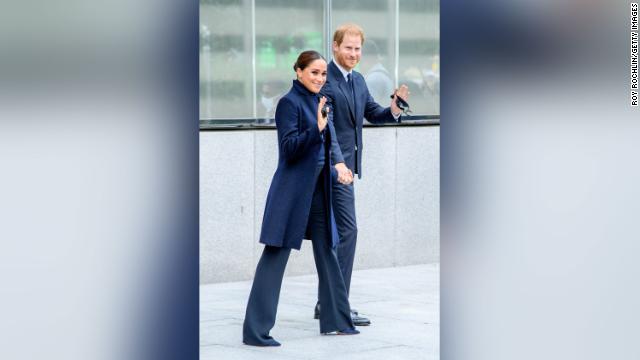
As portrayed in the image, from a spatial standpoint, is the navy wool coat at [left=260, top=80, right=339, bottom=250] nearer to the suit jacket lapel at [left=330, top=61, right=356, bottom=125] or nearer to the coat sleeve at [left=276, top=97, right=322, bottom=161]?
the coat sleeve at [left=276, top=97, right=322, bottom=161]

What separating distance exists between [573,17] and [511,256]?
30.9 inches

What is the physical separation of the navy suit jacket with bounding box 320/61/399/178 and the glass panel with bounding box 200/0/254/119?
2.30 meters

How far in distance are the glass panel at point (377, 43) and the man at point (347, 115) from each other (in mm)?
3044

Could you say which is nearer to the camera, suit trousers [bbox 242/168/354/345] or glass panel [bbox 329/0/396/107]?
suit trousers [bbox 242/168/354/345]

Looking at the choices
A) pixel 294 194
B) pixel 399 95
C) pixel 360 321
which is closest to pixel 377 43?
pixel 399 95

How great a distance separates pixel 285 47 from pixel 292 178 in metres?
3.61

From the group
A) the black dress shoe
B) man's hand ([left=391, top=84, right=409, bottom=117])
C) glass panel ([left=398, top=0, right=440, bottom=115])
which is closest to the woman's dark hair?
man's hand ([left=391, top=84, right=409, bottom=117])

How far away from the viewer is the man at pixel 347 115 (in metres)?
8.20

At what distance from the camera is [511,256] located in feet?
13.8

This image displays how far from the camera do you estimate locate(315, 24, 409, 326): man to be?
8.20m

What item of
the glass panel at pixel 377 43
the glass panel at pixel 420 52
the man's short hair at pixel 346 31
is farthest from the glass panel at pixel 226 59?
the man's short hair at pixel 346 31

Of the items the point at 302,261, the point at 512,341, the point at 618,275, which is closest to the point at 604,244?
the point at 618,275

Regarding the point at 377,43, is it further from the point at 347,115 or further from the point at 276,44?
the point at 347,115

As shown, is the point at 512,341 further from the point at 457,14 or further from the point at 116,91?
the point at 116,91
